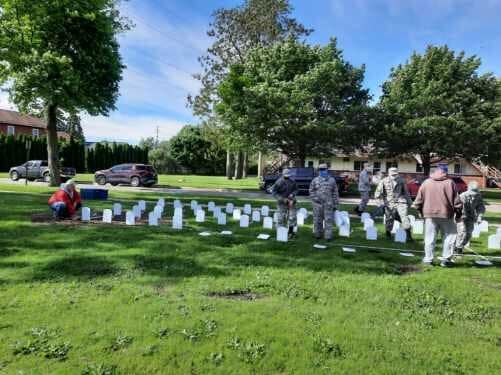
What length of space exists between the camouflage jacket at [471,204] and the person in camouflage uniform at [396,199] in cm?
141

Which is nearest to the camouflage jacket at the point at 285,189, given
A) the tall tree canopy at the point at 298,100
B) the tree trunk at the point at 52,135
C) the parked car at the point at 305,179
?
→ the parked car at the point at 305,179

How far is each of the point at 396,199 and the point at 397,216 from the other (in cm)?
54

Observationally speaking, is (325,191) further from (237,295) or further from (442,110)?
(442,110)

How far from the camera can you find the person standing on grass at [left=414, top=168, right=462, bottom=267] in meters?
6.28

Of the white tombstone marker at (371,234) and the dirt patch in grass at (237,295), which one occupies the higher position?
the white tombstone marker at (371,234)

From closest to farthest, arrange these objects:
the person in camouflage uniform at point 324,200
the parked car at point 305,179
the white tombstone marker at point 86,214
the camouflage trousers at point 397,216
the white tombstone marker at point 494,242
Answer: the white tombstone marker at point 494,242
the person in camouflage uniform at point 324,200
the camouflage trousers at point 397,216
the white tombstone marker at point 86,214
the parked car at point 305,179

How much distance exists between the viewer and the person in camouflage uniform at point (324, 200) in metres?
8.23

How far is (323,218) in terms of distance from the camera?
333 inches

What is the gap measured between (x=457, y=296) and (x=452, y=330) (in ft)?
3.92

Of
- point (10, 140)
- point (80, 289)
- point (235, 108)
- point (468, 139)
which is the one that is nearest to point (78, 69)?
point (235, 108)

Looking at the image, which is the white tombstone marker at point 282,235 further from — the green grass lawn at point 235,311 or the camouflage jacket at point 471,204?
the camouflage jacket at point 471,204

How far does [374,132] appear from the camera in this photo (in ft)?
83.2

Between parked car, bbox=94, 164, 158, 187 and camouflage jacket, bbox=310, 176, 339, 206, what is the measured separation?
18.1 metres

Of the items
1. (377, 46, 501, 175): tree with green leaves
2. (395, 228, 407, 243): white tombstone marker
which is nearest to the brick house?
(377, 46, 501, 175): tree with green leaves
